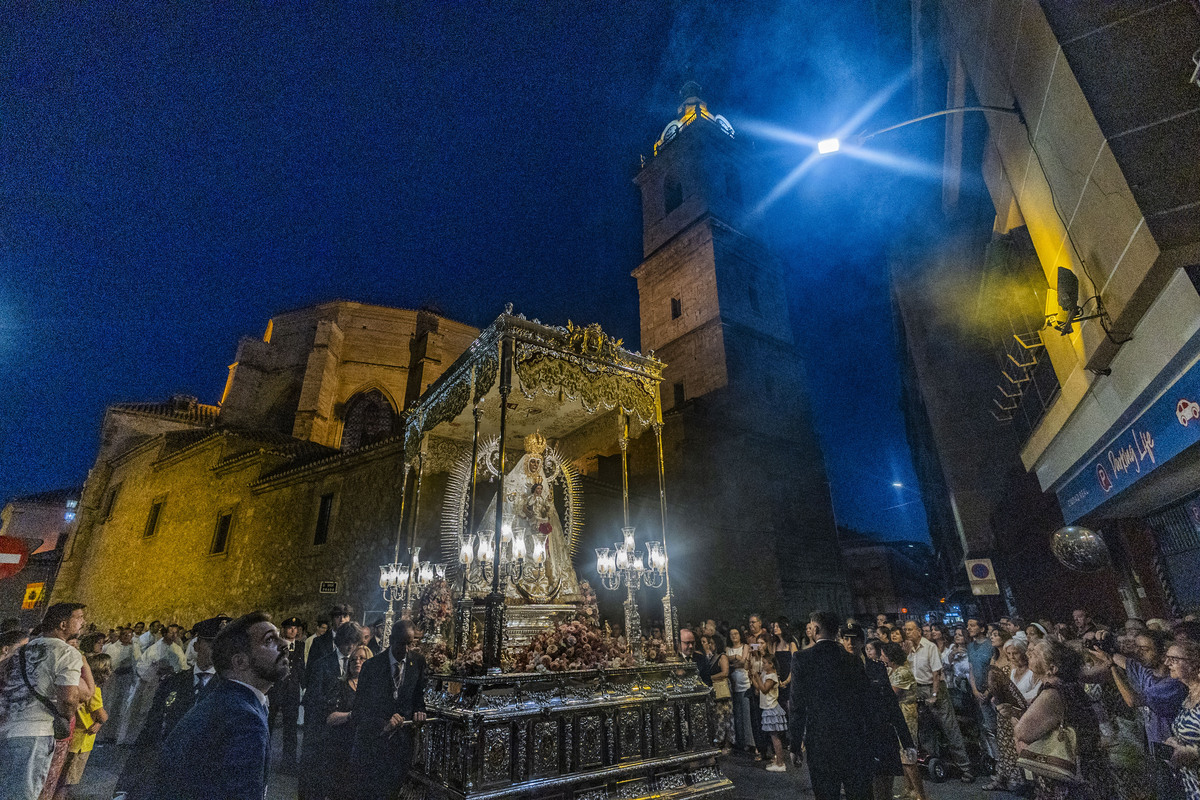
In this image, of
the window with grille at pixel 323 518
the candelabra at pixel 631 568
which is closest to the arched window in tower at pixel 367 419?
the window with grille at pixel 323 518

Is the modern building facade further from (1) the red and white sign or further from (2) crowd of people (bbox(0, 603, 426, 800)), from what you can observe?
(1) the red and white sign

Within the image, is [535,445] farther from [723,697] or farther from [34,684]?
[34,684]

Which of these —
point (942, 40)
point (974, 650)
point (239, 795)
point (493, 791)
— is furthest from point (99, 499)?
point (942, 40)

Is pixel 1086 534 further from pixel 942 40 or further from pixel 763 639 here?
pixel 942 40

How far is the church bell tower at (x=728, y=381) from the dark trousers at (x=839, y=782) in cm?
1075

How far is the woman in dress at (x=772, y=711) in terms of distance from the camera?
7.35m

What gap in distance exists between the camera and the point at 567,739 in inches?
212

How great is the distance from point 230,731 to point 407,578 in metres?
7.98

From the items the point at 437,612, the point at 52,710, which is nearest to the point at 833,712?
the point at 52,710

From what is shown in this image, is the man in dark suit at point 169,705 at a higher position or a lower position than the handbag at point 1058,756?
higher

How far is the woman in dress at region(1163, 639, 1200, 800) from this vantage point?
3.44m

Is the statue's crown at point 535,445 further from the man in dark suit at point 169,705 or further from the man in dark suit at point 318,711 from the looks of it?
the man in dark suit at point 169,705

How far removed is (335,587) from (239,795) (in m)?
12.4

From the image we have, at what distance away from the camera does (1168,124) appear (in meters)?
4.15
